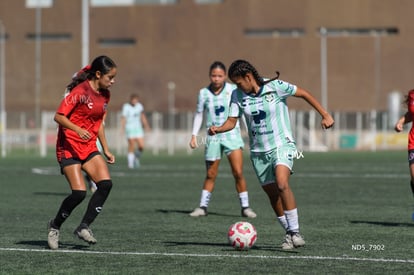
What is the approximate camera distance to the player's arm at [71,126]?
1146 centimetres

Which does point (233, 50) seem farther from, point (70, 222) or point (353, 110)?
point (70, 222)

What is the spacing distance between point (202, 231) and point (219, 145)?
10.2ft

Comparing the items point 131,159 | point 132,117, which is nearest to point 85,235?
point 131,159

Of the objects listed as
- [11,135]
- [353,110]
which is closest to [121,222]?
[11,135]

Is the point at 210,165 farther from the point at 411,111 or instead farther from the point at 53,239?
the point at 53,239

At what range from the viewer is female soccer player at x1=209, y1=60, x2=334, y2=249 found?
11.7 meters

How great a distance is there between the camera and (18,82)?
82875 mm

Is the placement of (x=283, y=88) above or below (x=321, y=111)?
above

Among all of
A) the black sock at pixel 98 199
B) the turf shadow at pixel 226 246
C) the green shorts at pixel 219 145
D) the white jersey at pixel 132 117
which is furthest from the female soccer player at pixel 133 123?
the black sock at pixel 98 199

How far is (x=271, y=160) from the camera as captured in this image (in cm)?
1191

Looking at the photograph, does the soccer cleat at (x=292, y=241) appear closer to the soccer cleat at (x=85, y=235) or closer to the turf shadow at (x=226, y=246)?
the turf shadow at (x=226, y=246)

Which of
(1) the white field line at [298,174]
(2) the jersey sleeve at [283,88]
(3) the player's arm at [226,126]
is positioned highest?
(2) the jersey sleeve at [283,88]

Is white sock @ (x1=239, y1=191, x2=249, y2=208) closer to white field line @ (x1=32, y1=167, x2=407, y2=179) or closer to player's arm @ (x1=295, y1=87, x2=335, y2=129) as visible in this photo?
player's arm @ (x1=295, y1=87, x2=335, y2=129)

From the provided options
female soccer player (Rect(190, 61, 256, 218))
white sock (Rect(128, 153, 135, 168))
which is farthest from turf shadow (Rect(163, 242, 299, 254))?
white sock (Rect(128, 153, 135, 168))
